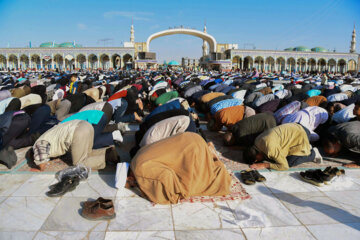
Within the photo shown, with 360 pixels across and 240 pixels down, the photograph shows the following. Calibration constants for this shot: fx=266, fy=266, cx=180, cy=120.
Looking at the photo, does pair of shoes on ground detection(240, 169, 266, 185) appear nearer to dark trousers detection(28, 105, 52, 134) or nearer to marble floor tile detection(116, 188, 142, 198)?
marble floor tile detection(116, 188, 142, 198)

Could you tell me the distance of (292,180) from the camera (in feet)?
9.23

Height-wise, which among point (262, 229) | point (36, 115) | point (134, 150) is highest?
→ point (36, 115)

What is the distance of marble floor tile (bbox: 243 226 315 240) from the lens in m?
1.91

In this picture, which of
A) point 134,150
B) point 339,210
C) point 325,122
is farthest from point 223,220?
point 325,122

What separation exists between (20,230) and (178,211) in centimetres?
120

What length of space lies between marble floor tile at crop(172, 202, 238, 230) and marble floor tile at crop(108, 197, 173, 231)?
82 mm

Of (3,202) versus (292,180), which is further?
(292,180)

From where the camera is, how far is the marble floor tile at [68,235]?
190 centimetres

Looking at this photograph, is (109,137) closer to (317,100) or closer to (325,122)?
(325,122)

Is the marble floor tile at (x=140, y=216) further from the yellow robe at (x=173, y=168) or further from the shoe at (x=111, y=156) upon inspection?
the shoe at (x=111, y=156)

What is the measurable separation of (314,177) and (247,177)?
685mm

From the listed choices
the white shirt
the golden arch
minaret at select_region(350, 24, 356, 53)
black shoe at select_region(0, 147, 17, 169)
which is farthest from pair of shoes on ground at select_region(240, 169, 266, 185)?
minaret at select_region(350, 24, 356, 53)

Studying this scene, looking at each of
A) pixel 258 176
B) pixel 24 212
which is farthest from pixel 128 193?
pixel 258 176

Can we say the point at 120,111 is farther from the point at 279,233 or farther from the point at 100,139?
the point at 279,233
